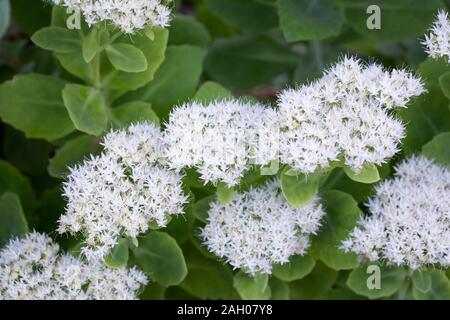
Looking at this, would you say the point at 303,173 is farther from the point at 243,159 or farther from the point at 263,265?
the point at 263,265

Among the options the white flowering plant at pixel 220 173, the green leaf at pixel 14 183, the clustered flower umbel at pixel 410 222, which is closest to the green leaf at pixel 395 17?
the white flowering plant at pixel 220 173

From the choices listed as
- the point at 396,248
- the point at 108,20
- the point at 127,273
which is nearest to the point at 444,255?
the point at 396,248

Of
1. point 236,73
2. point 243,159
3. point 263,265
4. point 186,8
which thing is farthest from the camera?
point 186,8

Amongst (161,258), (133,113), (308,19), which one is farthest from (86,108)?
(308,19)

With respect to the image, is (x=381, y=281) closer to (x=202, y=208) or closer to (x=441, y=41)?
(x=202, y=208)

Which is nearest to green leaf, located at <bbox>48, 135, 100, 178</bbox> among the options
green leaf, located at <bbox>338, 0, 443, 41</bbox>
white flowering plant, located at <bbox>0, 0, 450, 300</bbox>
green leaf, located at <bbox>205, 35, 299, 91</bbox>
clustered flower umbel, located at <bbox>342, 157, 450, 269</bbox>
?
white flowering plant, located at <bbox>0, 0, 450, 300</bbox>

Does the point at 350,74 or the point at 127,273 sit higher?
the point at 350,74

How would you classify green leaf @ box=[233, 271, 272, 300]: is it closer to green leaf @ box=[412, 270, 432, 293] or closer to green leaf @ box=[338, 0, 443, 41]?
green leaf @ box=[412, 270, 432, 293]
